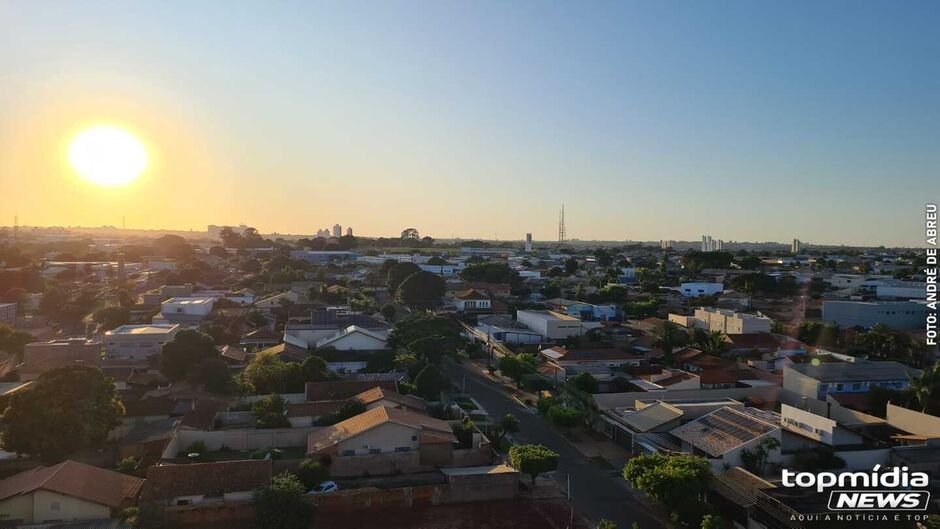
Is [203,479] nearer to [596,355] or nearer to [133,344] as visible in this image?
[133,344]

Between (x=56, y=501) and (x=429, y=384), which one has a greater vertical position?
(x=429, y=384)

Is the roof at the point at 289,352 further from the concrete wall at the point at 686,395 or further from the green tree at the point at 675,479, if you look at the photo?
the green tree at the point at 675,479

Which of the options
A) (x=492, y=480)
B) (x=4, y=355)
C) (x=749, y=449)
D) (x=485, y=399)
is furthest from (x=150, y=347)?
(x=749, y=449)

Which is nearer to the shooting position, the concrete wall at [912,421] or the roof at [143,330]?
the concrete wall at [912,421]

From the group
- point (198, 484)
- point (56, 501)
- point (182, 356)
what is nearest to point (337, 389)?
point (182, 356)

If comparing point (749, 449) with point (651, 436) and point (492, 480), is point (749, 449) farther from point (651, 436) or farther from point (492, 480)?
point (492, 480)

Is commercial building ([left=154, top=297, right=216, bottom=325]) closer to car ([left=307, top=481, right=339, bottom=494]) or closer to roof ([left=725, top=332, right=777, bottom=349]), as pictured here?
car ([left=307, top=481, right=339, bottom=494])

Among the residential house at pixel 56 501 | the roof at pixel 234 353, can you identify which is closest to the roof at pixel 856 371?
the residential house at pixel 56 501
